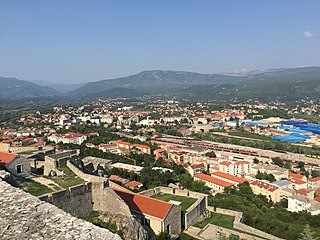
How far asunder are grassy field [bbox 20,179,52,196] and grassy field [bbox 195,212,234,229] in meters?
5.85

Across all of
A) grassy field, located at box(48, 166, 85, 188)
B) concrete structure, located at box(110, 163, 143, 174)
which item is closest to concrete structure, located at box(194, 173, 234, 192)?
concrete structure, located at box(110, 163, 143, 174)

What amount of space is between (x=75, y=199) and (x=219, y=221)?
6.62 meters

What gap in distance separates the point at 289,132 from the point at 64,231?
58.7 meters

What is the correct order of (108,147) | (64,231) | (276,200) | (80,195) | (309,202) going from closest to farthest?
(64,231) < (80,195) < (309,202) < (276,200) < (108,147)

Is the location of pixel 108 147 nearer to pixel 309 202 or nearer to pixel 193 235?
pixel 309 202

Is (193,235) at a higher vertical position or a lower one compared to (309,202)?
higher

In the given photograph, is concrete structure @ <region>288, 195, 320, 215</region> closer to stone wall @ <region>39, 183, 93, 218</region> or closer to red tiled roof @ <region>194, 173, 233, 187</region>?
red tiled roof @ <region>194, 173, 233, 187</region>

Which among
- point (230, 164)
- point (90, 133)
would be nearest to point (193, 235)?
point (230, 164)

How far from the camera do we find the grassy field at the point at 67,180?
9453mm

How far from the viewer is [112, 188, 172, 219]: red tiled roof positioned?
10.2 metres

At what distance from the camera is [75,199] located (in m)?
8.41

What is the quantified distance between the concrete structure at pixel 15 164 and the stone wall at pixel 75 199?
3.10 metres

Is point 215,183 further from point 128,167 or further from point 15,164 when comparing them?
point 15,164

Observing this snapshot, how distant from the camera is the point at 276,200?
23.8 meters
